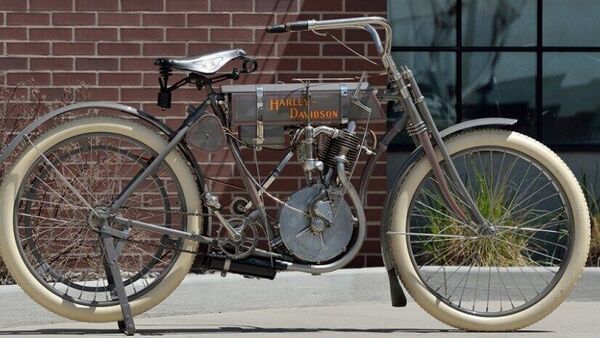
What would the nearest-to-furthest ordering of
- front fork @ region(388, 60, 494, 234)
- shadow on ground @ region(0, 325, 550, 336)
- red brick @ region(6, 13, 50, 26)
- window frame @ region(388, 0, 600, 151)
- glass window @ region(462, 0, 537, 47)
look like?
front fork @ region(388, 60, 494, 234), shadow on ground @ region(0, 325, 550, 336), red brick @ region(6, 13, 50, 26), window frame @ region(388, 0, 600, 151), glass window @ region(462, 0, 537, 47)

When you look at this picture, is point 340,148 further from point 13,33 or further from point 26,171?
point 13,33

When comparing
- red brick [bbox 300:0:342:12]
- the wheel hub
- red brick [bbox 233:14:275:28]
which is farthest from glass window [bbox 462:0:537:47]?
the wheel hub

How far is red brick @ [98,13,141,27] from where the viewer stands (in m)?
9.94

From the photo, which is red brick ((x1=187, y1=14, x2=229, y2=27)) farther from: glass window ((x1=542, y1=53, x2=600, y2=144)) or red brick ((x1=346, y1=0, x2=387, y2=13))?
glass window ((x1=542, y1=53, x2=600, y2=144))

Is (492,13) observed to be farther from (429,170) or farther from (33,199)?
(33,199)

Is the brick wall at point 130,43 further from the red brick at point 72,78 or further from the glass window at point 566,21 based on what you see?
the glass window at point 566,21

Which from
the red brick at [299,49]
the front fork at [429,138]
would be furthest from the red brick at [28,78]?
the front fork at [429,138]

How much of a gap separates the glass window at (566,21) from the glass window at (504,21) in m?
0.11

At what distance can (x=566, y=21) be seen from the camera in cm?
1178

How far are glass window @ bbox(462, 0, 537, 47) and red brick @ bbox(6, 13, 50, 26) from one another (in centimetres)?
332

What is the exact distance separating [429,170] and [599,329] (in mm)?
1338

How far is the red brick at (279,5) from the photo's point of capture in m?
10.0

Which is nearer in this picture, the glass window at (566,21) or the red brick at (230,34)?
the red brick at (230,34)

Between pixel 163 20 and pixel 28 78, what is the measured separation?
0.90 m
